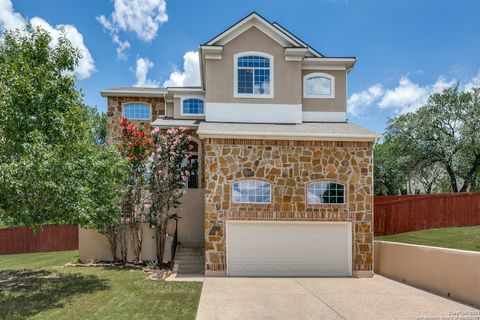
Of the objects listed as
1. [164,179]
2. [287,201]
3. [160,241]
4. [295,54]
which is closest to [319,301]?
[287,201]

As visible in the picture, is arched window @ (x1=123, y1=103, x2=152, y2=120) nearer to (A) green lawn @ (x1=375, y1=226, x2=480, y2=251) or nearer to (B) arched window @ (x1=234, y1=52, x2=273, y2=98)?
(B) arched window @ (x1=234, y1=52, x2=273, y2=98)

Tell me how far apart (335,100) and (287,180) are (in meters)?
5.55

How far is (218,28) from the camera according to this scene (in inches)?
642

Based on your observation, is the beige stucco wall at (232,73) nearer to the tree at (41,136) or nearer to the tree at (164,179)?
the tree at (164,179)

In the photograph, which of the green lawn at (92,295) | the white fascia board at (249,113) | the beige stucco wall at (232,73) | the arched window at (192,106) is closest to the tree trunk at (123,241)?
the green lawn at (92,295)

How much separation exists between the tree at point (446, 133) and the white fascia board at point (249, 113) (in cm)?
1725

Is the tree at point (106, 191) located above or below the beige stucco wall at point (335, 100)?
below

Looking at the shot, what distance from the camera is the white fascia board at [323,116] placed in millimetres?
17094

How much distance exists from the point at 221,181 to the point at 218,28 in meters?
6.92

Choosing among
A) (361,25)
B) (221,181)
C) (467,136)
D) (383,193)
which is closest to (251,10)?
(361,25)

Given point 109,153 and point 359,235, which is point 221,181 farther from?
point 359,235

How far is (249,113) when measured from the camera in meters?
16.0

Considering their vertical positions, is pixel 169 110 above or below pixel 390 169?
above

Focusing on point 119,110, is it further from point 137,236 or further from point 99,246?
point 137,236
